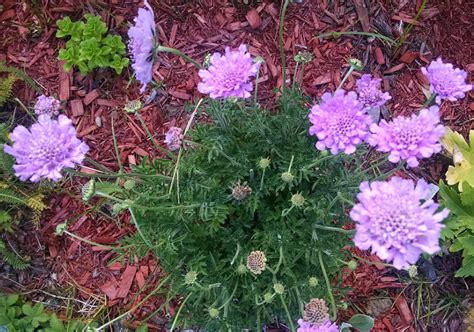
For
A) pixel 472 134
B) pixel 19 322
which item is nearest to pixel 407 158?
pixel 472 134

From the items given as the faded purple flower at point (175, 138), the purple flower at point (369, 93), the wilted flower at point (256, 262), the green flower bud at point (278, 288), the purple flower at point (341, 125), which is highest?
the purple flower at point (341, 125)

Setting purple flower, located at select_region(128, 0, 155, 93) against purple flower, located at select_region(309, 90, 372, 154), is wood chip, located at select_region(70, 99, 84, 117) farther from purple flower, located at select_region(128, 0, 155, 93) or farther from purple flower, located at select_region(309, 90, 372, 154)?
purple flower, located at select_region(309, 90, 372, 154)

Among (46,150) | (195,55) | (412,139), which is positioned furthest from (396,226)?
(195,55)

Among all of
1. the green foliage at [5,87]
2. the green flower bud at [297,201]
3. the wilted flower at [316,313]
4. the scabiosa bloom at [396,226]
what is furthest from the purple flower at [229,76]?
the green foliage at [5,87]

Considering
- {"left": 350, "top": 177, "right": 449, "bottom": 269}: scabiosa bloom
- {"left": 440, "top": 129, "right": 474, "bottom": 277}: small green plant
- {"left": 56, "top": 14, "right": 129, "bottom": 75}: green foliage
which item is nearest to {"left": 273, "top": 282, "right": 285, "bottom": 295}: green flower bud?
{"left": 350, "top": 177, "right": 449, "bottom": 269}: scabiosa bloom

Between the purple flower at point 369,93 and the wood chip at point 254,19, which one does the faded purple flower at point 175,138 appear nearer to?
the purple flower at point 369,93

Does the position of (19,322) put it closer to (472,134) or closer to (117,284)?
(117,284)
